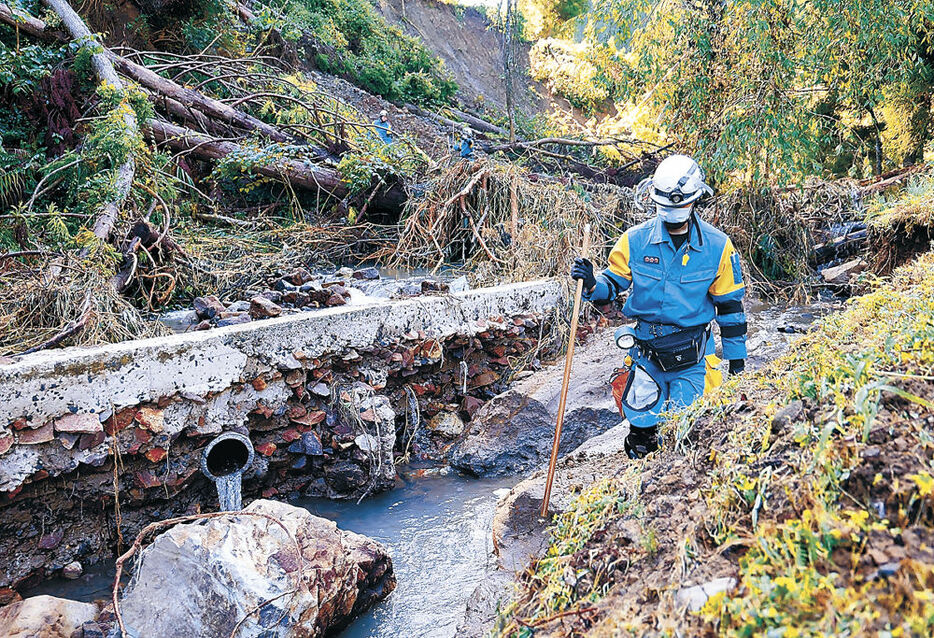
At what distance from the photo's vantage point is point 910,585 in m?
1.11

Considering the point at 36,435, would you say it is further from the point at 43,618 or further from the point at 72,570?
the point at 43,618

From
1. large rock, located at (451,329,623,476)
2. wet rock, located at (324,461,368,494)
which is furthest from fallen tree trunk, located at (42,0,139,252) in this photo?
large rock, located at (451,329,623,476)

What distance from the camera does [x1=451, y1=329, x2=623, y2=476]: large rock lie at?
4.55m

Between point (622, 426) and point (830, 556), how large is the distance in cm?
317

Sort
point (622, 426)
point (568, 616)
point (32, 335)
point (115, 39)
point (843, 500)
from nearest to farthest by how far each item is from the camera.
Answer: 1. point (843, 500)
2. point (568, 616)
3. point (32, 335)
4. point (622, 426)
5. point (115, 39)

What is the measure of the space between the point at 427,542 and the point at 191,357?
1.74m

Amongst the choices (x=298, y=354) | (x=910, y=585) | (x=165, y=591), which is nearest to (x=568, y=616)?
(x=910, y=585)

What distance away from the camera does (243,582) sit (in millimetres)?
2680

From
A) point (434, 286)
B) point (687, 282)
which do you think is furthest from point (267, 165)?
point (687, 282)

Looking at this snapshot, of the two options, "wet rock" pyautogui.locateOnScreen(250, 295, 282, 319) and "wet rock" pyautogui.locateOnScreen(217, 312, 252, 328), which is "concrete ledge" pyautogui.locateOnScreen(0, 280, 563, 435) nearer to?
"wet rock" pyautogui.locateOnScreen(250, 295, 282, 319)

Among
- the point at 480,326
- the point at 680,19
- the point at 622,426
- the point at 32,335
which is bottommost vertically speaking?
the point at 622,426

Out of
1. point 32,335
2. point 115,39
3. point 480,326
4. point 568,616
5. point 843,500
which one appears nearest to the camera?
point 843,500

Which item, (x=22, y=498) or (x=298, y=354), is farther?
(x=298, y=354)

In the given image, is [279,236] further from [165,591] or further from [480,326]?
[165,591]
